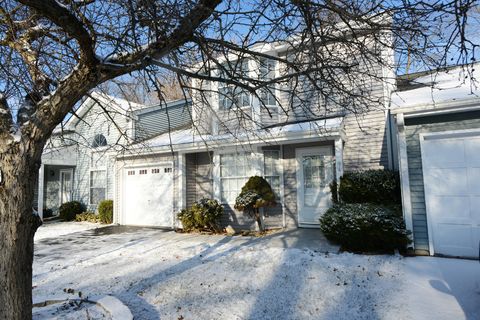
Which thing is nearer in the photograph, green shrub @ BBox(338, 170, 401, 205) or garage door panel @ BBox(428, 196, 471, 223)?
garage door panel @ BBox(428, 196, 471, 223)

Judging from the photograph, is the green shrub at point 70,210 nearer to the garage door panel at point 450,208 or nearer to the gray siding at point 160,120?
the gray siding at point 160,120

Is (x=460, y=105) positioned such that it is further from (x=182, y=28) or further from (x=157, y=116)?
(x=157, y=116)

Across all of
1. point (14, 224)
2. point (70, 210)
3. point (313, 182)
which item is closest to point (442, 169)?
point (313, 182)

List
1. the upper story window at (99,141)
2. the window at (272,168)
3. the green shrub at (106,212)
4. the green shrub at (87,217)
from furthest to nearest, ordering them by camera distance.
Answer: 1. the upper story window at (99,141)
2. the green shrub at (87,217)
3. the green shrub at (106,212)
4. the window at (272,168)

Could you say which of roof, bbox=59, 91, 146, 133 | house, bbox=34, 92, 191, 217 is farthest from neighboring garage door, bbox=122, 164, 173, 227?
roof, bbox=59, 91, 146, 133

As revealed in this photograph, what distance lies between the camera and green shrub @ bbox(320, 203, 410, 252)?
609cm

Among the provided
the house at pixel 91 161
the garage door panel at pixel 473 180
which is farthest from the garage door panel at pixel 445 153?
the house at pixel 91 161

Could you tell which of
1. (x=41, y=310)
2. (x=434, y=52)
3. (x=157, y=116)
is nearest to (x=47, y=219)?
(x=157, y=116)

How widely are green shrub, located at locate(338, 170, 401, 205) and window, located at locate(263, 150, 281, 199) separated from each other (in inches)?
95.4

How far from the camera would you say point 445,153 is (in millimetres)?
6109

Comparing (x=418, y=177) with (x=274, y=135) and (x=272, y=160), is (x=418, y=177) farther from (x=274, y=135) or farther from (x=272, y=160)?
(x=272, y=160)

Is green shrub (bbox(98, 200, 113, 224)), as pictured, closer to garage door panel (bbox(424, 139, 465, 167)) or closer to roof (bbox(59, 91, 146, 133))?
roof (bbox(59, 91, 146, 133))

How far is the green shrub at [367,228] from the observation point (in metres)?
6.09

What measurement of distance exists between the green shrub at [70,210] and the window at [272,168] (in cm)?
1013
